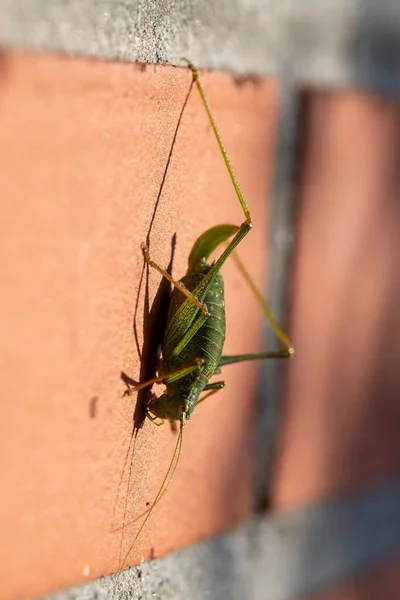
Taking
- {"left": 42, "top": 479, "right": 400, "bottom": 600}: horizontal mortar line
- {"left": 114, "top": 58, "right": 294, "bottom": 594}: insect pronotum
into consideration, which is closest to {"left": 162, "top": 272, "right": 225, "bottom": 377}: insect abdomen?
{"left": 114, "top": 58, "right": 294, "bottom": 594}: insect pronotum

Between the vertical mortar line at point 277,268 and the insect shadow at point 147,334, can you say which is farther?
the vertical mortar line at point 277,268

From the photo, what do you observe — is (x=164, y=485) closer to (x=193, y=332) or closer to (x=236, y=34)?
(x=193, y=332)

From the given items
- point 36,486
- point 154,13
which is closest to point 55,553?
point 36,486

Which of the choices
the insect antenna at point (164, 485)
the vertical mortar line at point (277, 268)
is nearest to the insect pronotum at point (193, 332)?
the insect antenna at point (164, 485)

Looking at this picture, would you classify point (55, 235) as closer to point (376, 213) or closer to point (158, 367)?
point (158, 367)

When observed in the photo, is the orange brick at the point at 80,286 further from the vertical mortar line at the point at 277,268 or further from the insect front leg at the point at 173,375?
the vertical mortar line at the point at 277,268

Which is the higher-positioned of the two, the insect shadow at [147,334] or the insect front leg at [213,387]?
the insect shadow at [147,334]

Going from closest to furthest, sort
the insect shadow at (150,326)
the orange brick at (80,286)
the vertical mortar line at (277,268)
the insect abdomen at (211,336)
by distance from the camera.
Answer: the orange brick at (80,286), the insect shadow at (150,326), the insect abdomen at (211,336), the vertical mortar line at (277,268)
